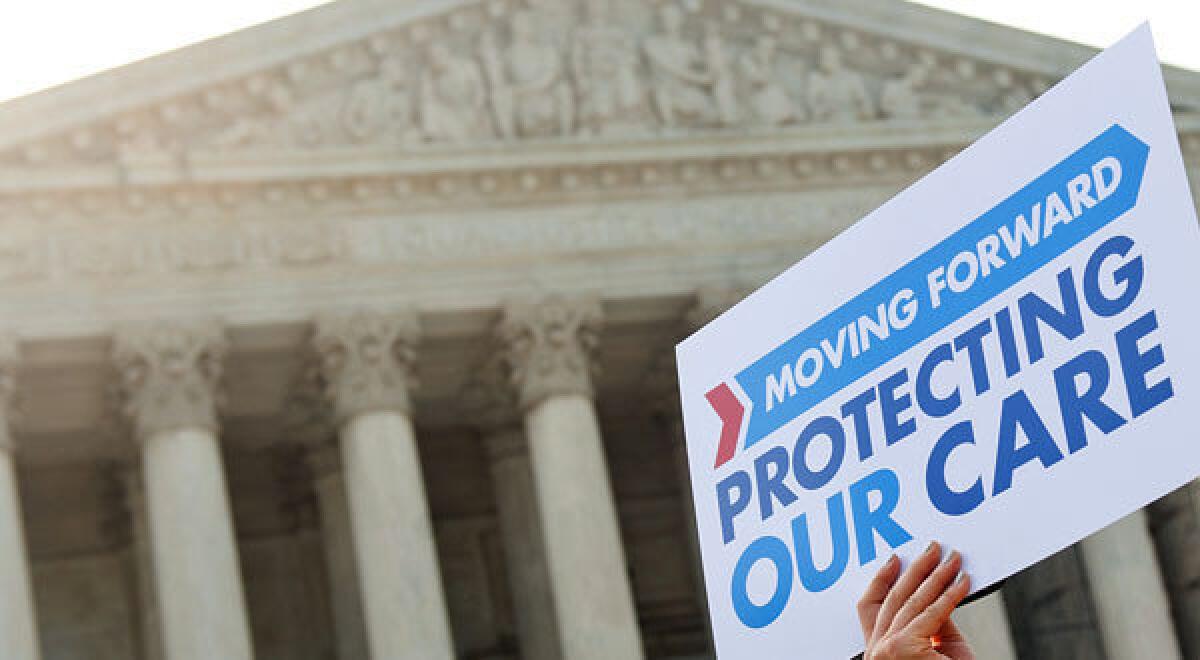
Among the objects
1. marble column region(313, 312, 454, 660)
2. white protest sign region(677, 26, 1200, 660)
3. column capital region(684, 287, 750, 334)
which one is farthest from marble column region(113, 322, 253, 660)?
white protest sign region(677, 26, 1200, 660)

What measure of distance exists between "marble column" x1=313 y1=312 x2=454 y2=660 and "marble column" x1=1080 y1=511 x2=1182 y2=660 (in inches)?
369

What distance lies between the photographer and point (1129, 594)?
108 ft

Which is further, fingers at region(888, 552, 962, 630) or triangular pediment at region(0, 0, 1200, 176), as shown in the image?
triangular pediment at region(0, 0, 1200, 176)

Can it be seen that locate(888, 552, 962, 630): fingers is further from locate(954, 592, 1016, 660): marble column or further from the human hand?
locate(954, 592, 1016, 660): marble column

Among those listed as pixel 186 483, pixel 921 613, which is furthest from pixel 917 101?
pixel 921 613

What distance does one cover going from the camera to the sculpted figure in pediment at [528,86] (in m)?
32.9

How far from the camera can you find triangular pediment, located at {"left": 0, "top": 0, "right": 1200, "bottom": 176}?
31219 mm

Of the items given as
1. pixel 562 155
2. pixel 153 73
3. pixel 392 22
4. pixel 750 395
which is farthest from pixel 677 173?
pixel 750 395

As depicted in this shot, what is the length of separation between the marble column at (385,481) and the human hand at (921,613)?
83.0ft

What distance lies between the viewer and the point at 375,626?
1193 inches

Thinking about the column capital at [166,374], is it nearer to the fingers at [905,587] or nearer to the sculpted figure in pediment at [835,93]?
the sculpted figure in pediment at [835,93]

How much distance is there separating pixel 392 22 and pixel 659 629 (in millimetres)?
11367

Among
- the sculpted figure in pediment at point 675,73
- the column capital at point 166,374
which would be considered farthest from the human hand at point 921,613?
the sculpted figure in pediment at point 675,73

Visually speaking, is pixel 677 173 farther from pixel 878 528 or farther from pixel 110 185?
pixel 878 528
